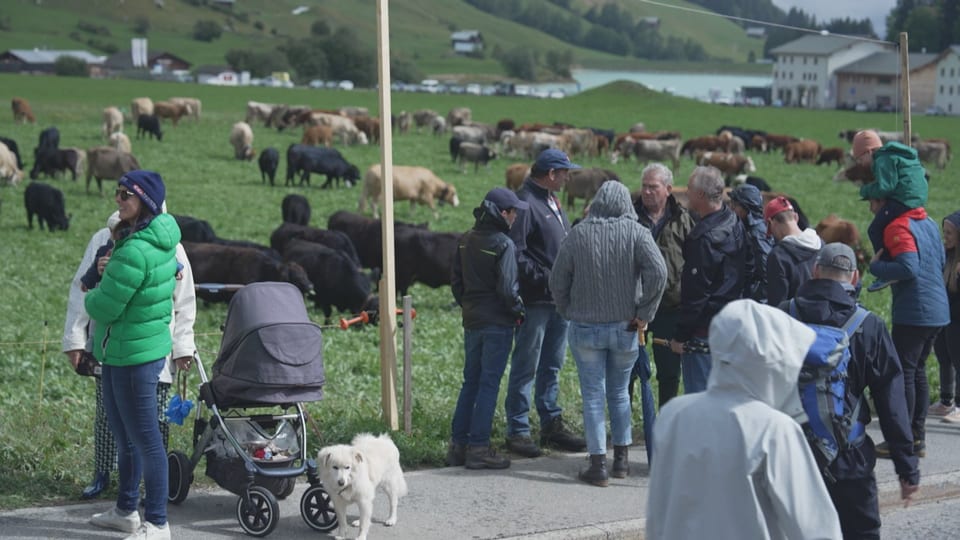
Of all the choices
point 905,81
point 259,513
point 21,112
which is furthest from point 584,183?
point 21,112

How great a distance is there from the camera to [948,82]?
112 meters

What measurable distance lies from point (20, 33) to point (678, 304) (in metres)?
148

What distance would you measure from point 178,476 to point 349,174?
28168mm

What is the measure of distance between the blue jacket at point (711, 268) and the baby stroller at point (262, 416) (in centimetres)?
244

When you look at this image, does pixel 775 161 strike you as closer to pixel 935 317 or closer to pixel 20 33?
pixel 935 317

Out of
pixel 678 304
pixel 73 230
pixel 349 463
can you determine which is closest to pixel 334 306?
pixel 73 230

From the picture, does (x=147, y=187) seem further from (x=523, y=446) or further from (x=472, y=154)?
(x=472, y=154)

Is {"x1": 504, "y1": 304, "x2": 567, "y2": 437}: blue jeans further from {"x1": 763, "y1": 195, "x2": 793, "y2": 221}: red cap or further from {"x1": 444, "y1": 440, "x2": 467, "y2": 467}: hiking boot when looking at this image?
{"x1": 763, "y1": 195, "x2": 793, "y2": 221}: red cap

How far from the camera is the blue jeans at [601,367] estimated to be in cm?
796

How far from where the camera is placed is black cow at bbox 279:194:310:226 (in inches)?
992

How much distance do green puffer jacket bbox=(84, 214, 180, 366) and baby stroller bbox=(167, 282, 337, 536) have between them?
0.70 metres

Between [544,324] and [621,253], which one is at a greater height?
A: [621,253]

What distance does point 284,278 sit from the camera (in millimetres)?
17250

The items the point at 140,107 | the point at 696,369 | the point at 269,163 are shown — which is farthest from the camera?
the point at 140,107
